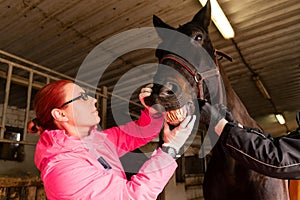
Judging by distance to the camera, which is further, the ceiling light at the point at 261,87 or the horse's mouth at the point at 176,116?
the ceiling light at the point at 261,87

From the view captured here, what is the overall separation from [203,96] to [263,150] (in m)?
0.63

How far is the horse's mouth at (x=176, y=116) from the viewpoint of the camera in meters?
1.31

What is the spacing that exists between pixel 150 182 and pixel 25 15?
A: 2.67 meters

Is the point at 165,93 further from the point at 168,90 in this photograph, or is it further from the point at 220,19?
the point at 220,19

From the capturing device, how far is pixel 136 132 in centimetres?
172

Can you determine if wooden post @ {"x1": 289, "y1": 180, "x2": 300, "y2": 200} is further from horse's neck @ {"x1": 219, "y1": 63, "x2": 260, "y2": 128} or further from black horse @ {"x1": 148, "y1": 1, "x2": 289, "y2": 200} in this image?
horse's neck @ {"x1": 219, "y1": 63, "x2": 260, "y2": 128}

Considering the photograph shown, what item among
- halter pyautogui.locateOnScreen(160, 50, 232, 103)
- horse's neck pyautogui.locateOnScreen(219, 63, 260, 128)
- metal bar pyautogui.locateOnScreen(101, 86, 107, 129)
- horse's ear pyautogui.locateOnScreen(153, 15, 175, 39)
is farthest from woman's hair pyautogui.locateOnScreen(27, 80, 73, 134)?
metal bar pyautogui.locateOnScreen(101, 86, 107, 129)

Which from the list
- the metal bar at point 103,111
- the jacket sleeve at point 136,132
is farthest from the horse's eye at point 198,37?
the metal bar at point 103,111

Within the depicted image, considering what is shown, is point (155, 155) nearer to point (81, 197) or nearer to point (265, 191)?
point (81, 197)

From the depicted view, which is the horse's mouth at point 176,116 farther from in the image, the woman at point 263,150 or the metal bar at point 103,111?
the metal bar at point 103,111

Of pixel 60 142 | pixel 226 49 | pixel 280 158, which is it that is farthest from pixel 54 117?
pixel 226 49

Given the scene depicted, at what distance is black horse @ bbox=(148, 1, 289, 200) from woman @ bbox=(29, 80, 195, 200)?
0.16 m

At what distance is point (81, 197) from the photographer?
1.08 metres

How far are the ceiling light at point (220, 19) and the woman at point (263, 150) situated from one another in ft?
5.90
